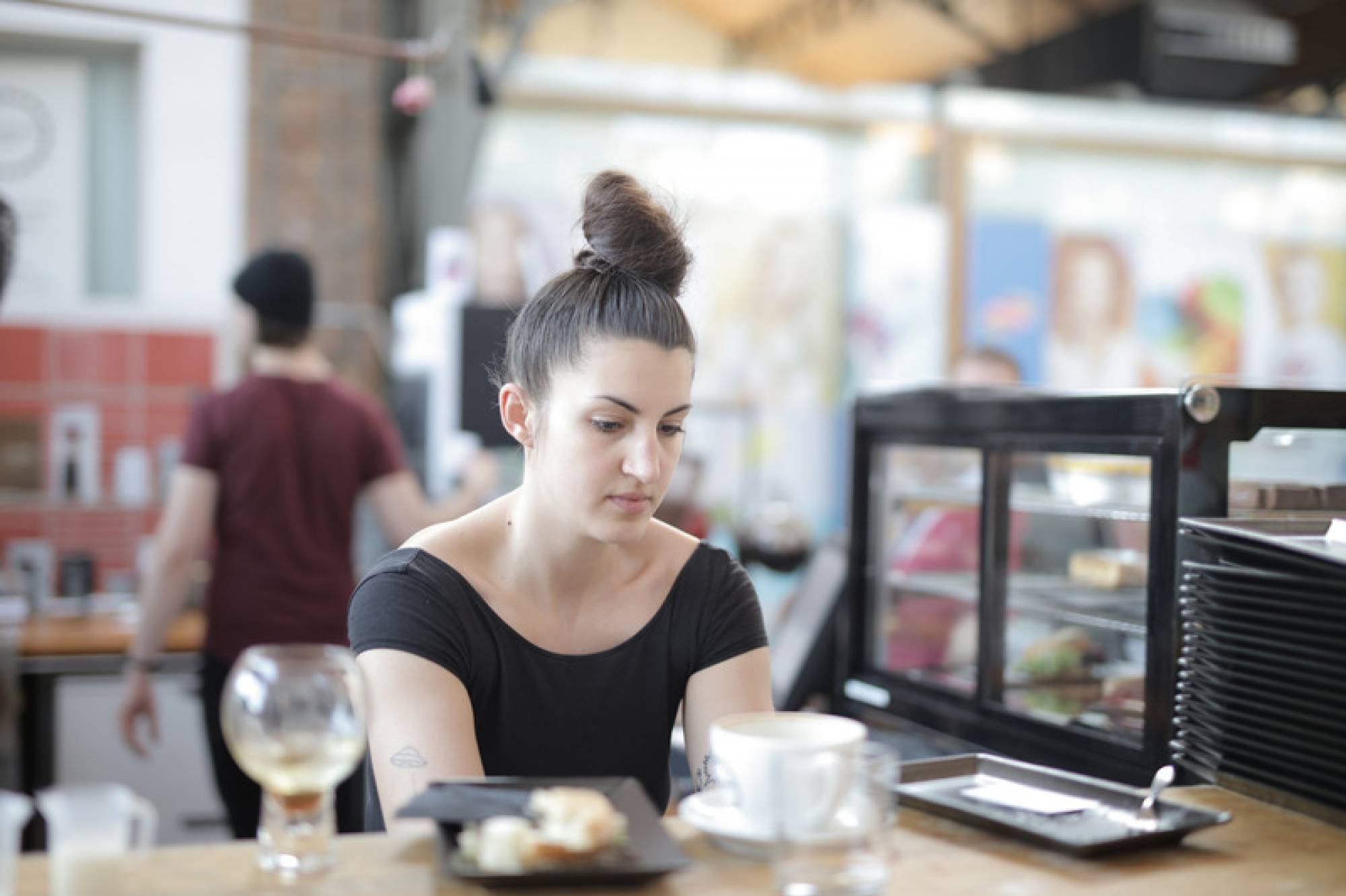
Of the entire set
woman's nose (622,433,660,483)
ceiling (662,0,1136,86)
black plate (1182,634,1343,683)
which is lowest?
black plate (1182,634,1343,683)

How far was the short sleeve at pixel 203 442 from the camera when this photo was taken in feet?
10.9

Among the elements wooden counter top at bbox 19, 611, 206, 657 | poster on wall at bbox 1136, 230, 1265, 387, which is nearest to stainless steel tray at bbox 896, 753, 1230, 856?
wooden counter top at bbox 19, 611, 206, 657

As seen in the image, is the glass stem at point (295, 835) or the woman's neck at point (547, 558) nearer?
the glass stem at point (295, 835)

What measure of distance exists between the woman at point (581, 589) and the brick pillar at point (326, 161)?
5554 mm

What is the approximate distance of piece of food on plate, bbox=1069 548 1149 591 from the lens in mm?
2400

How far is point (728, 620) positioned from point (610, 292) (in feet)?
1.45

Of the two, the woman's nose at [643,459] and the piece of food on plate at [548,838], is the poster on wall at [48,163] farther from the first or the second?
the piece of food on plate at [548,838]

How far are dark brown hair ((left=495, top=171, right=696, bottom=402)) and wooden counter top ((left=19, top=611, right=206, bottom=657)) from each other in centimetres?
239

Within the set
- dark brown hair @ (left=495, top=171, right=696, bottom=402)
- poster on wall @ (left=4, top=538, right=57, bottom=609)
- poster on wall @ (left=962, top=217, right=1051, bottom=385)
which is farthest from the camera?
poster on wall @ (left=962, top=217, right=1051, bottom=385)

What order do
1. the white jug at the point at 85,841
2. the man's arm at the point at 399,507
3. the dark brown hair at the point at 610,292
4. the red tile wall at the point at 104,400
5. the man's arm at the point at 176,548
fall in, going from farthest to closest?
the red tile wall at the point at 104,400, the man's arm at the point at 399,507, the man's arm at the point at 176,548, the dark brown hair at the point at 610,292, the white jug at the point at 85,841

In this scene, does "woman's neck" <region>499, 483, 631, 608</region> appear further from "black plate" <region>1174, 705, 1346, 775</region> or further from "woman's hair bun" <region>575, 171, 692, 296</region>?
"black plate" <region>1174, 705, 1346, 775</region>

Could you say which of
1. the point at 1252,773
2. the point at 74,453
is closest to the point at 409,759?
the point at 1252,773

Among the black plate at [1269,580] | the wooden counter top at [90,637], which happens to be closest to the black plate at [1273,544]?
the black plate at [1269,580]

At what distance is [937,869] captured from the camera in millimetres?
1222
